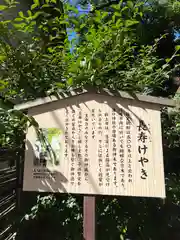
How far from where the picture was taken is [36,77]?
2.28 m

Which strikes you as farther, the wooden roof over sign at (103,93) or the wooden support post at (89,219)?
the wooden roof over sign at (103,93)

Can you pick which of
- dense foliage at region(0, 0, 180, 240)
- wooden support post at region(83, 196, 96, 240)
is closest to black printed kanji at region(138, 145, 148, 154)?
wooden support post at region(83, 196, 96, 240)

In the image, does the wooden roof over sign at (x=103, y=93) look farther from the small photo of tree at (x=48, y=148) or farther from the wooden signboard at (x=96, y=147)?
the small photo of tree at (x=48, y=148)

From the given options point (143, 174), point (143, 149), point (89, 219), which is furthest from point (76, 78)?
point (89, 219)

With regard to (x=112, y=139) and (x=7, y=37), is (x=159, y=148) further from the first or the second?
(x=7, y=37)

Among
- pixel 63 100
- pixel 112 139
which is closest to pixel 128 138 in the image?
pixel 112 139

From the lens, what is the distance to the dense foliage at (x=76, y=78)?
2057 mm

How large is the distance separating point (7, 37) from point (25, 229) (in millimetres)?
1555

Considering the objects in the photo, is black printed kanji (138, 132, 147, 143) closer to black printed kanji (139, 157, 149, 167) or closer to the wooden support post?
black printed kanji (139, 157, 149, 167)

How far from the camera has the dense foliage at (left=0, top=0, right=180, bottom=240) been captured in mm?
2057

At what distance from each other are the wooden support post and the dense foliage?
2.00ft

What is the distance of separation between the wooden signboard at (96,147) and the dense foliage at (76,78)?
17 cm

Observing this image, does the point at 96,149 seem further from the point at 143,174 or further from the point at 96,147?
the point at 143,174

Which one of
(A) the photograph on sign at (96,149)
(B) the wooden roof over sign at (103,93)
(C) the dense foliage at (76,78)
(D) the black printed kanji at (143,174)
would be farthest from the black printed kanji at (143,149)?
(C) the dense foliage at (76,78)
